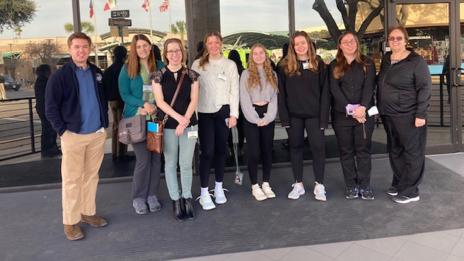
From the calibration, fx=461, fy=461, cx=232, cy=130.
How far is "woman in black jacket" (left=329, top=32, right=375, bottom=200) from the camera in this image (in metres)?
4.12

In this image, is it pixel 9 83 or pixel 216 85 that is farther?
pixel 9 83

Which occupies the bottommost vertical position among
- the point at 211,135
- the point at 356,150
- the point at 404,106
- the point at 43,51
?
the point at 356,150

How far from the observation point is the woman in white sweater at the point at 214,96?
13.4ft

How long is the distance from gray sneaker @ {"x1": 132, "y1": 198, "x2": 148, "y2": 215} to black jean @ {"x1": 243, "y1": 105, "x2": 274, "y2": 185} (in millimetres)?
1061

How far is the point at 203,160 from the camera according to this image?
13.8 feet

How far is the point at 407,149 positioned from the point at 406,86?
0.58 meters

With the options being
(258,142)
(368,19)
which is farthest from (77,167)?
(368,19)

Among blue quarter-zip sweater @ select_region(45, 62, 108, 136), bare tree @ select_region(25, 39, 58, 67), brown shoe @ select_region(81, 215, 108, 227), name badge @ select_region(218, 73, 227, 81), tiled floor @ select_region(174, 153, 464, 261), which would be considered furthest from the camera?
bare tree @ select_region(25, 39, 58, 67)

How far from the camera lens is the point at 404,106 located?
410 centimetres

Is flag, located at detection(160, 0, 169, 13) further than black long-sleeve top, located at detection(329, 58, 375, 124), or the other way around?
flag, located at detection(160, 0, 169, 13)

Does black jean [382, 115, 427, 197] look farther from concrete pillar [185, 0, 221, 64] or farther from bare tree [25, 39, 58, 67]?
bare tree [25, 39, 58, 67]

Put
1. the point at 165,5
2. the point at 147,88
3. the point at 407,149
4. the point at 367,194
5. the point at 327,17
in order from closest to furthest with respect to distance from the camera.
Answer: the point at 147,88, the point at 407,149, the point at 367,194, the point at 165,5, the point at 327,17

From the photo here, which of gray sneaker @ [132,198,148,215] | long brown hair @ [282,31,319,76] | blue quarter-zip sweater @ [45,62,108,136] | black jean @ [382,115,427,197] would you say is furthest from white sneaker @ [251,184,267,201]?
blue quarter-zip sweater @ [45,62,108,136]

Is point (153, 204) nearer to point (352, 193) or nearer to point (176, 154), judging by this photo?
point (176, 154)
